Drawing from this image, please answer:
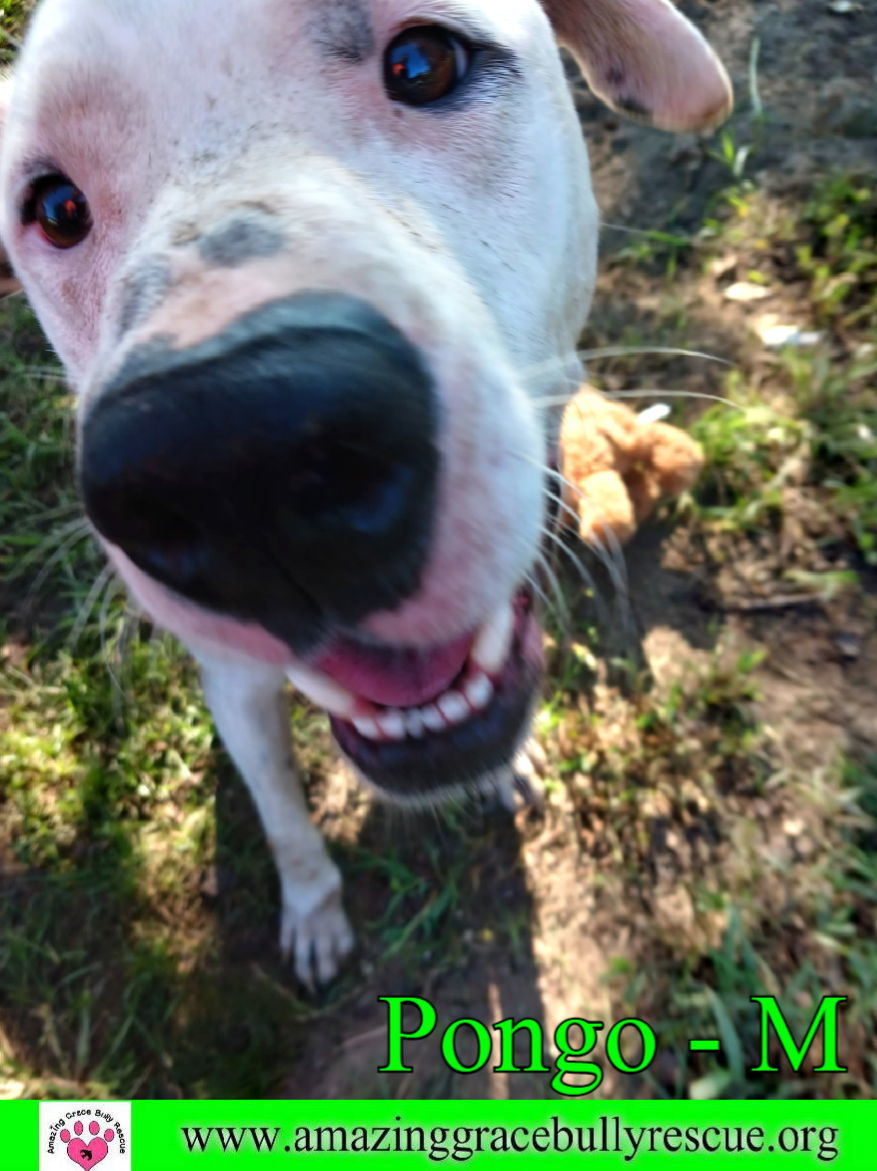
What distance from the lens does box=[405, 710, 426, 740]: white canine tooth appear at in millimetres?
1485

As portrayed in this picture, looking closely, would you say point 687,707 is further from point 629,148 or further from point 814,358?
point 629,148

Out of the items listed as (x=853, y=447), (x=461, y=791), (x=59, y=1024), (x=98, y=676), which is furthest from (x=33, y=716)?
(x=853, y=447)

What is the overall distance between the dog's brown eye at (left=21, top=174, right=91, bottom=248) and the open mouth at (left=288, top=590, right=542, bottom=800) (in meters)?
0.96

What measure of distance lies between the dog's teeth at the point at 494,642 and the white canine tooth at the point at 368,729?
22 cm

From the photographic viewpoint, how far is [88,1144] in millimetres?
2246

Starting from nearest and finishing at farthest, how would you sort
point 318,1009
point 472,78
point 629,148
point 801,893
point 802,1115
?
1. point 472,78
2. point 802,1115
3. point 801,893
4. point 318,1009
5. point 629,148

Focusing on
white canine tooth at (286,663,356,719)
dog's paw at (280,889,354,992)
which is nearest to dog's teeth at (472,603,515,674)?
white canine tooth at (286,663,356,719)

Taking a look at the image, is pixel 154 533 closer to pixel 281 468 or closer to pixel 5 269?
pixel 281 468

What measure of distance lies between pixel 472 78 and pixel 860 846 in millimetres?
2384

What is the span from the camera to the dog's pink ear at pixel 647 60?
2148 millimetres

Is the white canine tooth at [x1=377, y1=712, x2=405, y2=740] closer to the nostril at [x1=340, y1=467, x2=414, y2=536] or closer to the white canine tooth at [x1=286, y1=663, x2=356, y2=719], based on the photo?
the white canine tooth at [x1=286, y1=663, x2=356, y2=719]

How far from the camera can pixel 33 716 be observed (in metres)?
3.36

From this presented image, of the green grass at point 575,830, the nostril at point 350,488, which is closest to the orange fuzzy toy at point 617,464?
the green grass at point 575,830

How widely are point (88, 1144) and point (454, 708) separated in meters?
1.78
